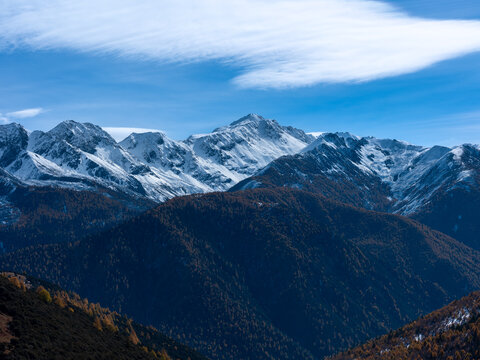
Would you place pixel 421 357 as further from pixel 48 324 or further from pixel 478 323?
pixel 48 324

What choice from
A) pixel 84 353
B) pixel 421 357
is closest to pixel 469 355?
pixel 421 357

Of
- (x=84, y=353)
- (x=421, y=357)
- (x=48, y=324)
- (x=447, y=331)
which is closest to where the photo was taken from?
(x=84, y=353)

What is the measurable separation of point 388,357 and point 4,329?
495ft

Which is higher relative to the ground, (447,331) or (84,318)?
(84,318)

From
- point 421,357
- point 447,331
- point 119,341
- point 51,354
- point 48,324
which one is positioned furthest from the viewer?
point 447,331

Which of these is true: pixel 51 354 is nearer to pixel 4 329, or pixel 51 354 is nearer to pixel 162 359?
pixel 4 329

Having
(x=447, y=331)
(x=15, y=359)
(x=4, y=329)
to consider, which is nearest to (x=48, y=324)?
(x=4, y=329)

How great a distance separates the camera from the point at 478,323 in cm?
18925

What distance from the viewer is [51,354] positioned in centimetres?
10519

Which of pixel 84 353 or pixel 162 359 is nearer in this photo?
pixel 84 353

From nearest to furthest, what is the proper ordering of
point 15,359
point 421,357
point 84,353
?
point 15,359 < point 84,353 < point 421,357

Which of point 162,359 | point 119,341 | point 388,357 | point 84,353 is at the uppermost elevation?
point 84,353

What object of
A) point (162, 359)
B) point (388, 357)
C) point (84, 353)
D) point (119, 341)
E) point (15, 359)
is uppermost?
point (15, 359)

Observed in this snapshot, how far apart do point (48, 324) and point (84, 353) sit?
1609 cm
